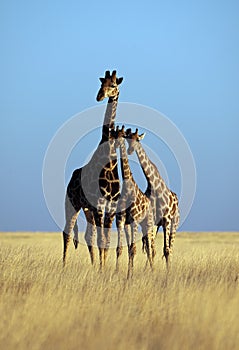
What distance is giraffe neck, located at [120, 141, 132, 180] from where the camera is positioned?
539 inches

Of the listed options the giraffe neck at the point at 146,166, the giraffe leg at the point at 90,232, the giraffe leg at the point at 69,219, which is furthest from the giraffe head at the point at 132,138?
the giraffe leg at the point at 69,219

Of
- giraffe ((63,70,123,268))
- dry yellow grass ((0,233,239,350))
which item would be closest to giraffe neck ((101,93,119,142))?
giraffe ((63,70,123,268))

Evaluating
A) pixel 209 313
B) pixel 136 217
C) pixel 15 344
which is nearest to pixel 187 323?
pixel 209 313

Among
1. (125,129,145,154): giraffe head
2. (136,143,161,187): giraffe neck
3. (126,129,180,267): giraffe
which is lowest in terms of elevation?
(126,129,180,267): giraffe

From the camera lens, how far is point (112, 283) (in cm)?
1055

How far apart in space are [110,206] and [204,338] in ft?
21.5

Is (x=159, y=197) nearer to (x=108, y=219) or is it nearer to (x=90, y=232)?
(x=108, y=219)

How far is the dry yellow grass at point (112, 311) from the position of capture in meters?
6.95

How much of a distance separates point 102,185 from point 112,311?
5.75 m

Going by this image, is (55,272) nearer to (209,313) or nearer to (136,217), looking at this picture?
(136,217)

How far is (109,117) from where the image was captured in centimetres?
1442

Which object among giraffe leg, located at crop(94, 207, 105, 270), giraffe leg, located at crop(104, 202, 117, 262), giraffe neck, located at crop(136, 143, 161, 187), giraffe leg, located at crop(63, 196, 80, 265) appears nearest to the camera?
giraffe leg, located at crop(104, 202, 117, 262)

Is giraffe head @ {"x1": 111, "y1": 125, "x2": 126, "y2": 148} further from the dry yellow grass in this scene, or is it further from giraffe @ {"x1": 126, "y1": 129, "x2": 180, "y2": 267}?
the dry yellow grass

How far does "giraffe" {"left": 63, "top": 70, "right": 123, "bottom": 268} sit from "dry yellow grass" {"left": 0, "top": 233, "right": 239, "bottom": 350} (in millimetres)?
1778
